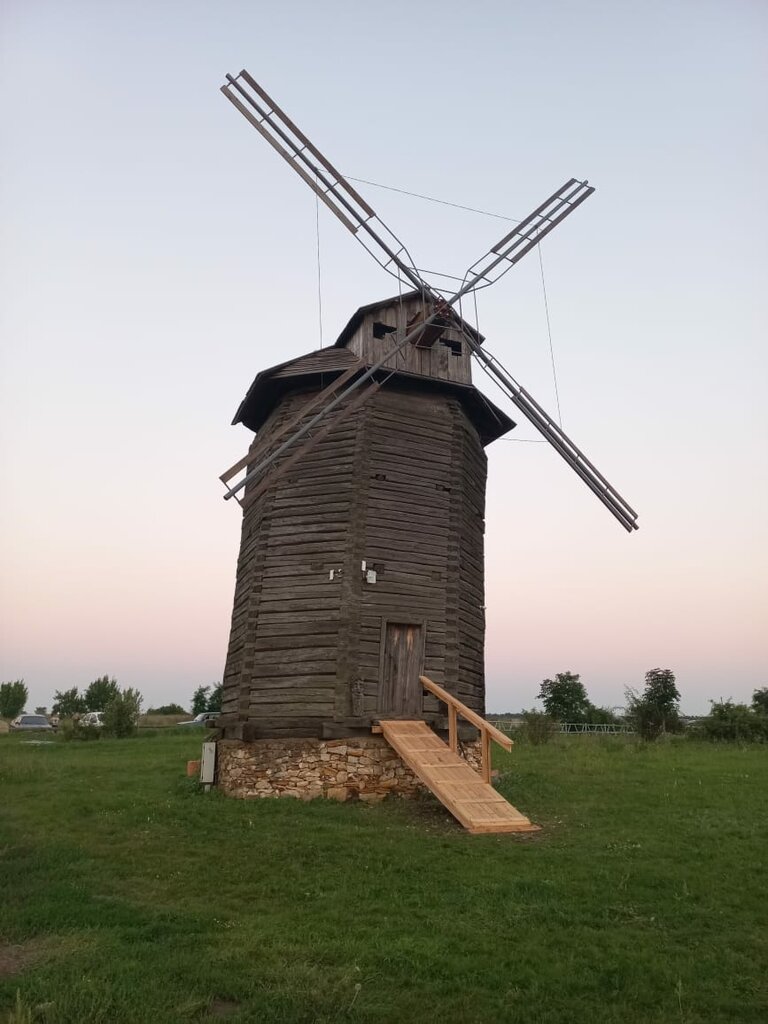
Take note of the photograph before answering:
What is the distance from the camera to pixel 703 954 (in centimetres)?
726

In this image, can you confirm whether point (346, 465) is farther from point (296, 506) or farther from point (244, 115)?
point (244, 115)

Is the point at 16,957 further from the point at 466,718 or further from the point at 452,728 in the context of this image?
the point at 466,718

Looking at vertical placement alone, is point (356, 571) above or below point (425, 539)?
below

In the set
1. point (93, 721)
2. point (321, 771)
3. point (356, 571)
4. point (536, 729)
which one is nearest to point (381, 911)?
point (321, 771)

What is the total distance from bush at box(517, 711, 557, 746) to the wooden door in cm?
1467

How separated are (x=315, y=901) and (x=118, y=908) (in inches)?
83.5

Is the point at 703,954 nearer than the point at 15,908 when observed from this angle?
Yes

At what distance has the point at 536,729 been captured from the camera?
99.5ft

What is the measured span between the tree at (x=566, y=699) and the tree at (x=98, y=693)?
32973 mm

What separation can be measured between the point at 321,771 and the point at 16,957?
8.33 metres

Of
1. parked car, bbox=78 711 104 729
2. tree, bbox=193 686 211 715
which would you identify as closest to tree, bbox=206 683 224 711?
tree, bbox=193 686 211 715

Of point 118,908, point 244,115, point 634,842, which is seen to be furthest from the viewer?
point 244,115

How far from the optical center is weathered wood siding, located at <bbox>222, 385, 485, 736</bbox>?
15758 mm

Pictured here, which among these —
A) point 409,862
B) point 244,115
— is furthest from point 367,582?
point 244,115
